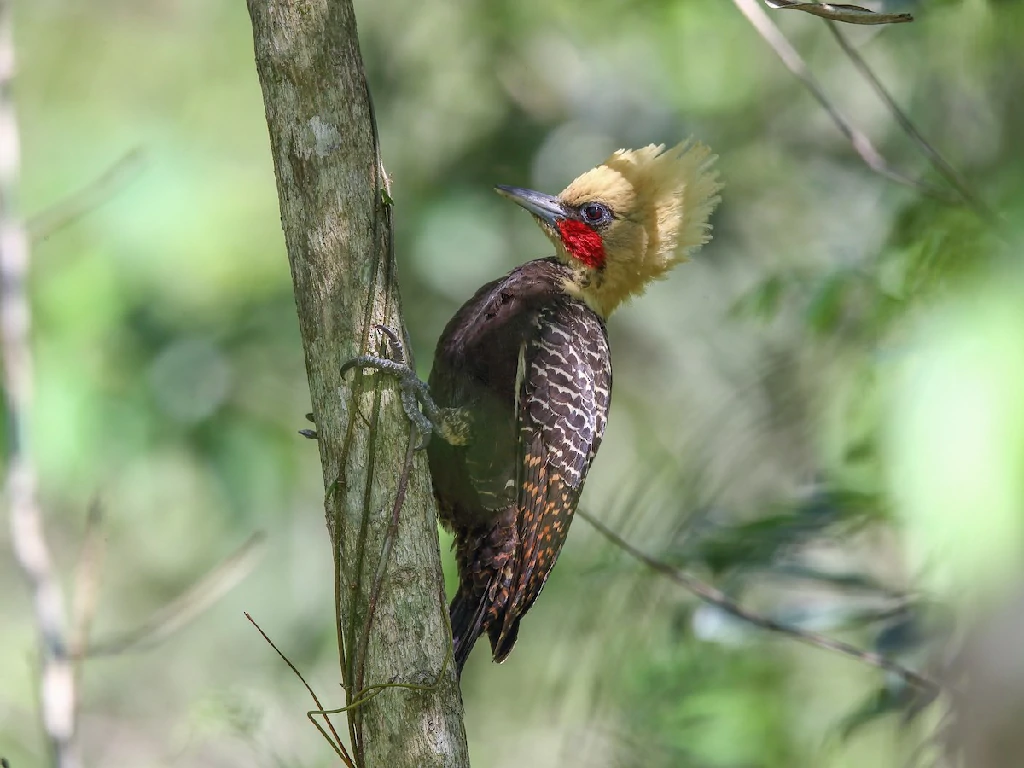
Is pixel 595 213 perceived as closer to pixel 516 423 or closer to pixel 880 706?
pixel 516 423

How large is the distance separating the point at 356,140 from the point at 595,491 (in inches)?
185

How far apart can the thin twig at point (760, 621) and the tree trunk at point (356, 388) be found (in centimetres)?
92

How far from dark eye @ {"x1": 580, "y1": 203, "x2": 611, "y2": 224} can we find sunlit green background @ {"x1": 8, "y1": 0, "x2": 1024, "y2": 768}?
534mm

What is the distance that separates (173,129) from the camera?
5.46m

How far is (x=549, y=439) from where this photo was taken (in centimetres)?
330

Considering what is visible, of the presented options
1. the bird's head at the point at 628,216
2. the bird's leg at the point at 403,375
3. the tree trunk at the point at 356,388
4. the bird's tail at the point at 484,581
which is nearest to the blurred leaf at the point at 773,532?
the bird's tail at the point at 484,581

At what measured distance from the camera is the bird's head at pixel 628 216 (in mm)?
3760

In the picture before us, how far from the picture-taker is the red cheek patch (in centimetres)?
376

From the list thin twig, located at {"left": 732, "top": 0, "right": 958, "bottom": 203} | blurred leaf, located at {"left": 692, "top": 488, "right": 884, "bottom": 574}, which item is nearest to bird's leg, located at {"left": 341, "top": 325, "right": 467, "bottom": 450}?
blurred leaf, located at {"left": 692, "top": 488, "right": 884, "bottom": 574}

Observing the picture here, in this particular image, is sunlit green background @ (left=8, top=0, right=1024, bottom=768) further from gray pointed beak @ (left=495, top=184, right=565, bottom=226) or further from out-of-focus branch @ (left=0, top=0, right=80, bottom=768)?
gray pointed beak @ (left=495, top=184, right=565, bottom=226)

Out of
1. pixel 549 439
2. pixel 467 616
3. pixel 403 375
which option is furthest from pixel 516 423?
pixel 403 375

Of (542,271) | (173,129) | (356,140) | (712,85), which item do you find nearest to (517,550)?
(542,271)

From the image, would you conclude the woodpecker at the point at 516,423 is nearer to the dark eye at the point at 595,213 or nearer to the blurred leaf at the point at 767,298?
the dark eye at the point at 595,213

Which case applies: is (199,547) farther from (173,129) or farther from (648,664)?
(648,664)
